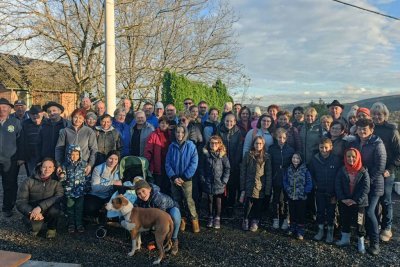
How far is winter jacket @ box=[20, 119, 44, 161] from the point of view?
6.40 metres

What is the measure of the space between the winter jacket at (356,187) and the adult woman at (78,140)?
3.92 meters

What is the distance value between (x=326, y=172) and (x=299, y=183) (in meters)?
0.43

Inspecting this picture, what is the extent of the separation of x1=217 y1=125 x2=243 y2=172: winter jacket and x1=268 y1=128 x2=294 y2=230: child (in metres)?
0.70

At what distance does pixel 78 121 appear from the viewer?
5.73m

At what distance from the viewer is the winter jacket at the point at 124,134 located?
20.5 feet

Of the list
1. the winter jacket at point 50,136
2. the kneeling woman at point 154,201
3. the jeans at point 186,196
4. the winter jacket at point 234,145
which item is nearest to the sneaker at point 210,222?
the jeans at point 186,196

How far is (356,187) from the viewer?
15.9 feet

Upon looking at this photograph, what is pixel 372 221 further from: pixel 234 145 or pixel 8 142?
pixel 8 142

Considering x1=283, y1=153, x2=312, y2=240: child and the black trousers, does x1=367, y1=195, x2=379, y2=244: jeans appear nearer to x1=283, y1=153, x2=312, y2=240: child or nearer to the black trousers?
x1=283, y1=153, x2=312, y2=240: child

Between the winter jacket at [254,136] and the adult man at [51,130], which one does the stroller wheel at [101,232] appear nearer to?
the adult man at [51,130]

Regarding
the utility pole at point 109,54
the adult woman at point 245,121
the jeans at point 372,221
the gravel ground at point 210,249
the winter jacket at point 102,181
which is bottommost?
the gravel ground at point 210,249

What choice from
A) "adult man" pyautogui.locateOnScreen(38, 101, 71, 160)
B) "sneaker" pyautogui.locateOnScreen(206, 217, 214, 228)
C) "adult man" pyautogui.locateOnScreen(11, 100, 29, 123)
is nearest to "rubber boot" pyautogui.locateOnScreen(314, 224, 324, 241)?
"sneaker" pyautogui.locateOnScreen(206, 217, 214, 228)

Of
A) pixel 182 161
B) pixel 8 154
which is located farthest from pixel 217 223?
pixel 8 154

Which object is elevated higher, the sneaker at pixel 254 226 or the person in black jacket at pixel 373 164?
the person in black jacket at pixel 373 164
